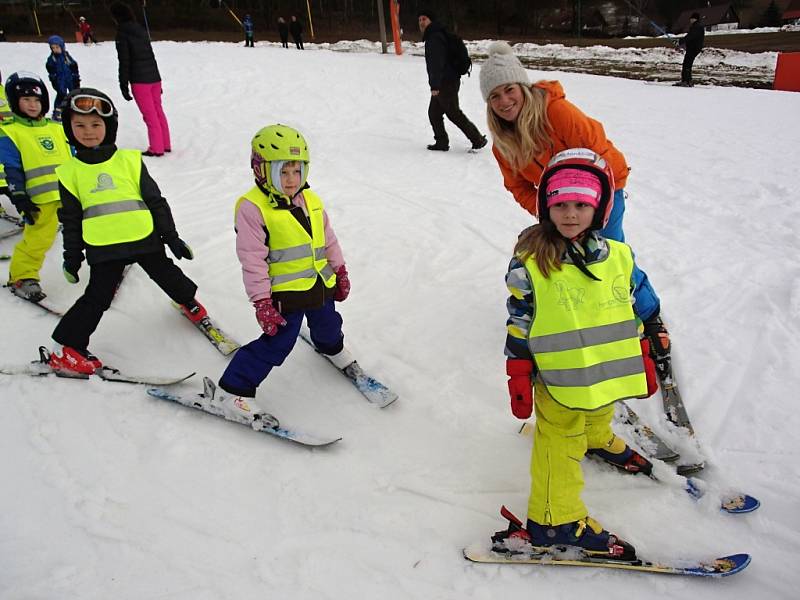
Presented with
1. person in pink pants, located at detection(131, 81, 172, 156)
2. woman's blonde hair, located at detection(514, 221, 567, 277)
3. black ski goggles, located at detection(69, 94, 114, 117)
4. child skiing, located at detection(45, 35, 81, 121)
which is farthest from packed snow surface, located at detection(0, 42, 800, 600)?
child skiing, located at detection(45, 35, 81, 121)

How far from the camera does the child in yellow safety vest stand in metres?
2.12

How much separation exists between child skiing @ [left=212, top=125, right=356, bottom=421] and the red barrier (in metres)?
13.9

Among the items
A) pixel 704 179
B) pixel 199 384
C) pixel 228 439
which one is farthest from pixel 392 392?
pixel 704 179

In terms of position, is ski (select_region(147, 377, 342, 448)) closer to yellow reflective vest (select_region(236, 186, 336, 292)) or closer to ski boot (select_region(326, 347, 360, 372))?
ski boot (select_region(326, 347, 360, 372))

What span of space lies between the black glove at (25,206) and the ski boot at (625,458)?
15.3 feet

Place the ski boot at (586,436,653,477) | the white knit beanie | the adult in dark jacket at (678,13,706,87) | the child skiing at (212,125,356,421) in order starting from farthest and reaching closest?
the adult in dark jacket at (678,13,706,87) → the white knit beanie → the child skiing at (212,125,356,421) → the ski boot at (586,436,653,477)

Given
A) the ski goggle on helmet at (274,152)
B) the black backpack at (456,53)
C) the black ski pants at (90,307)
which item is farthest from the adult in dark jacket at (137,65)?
the ski goggle on helmet at (274,152)

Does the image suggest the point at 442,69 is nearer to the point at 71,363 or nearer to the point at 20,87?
the point at 20,87

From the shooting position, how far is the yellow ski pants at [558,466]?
2.22 m

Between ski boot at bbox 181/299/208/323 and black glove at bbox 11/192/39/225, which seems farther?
black glove at bbox 11/192/39/225

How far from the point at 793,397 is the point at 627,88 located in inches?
439

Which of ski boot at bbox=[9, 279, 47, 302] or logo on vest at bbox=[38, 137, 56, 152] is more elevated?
logo on vest at bbox=[38, 137, 56, 152]

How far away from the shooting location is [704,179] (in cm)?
654

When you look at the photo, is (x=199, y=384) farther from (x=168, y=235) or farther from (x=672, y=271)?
(x=672, y=271)
